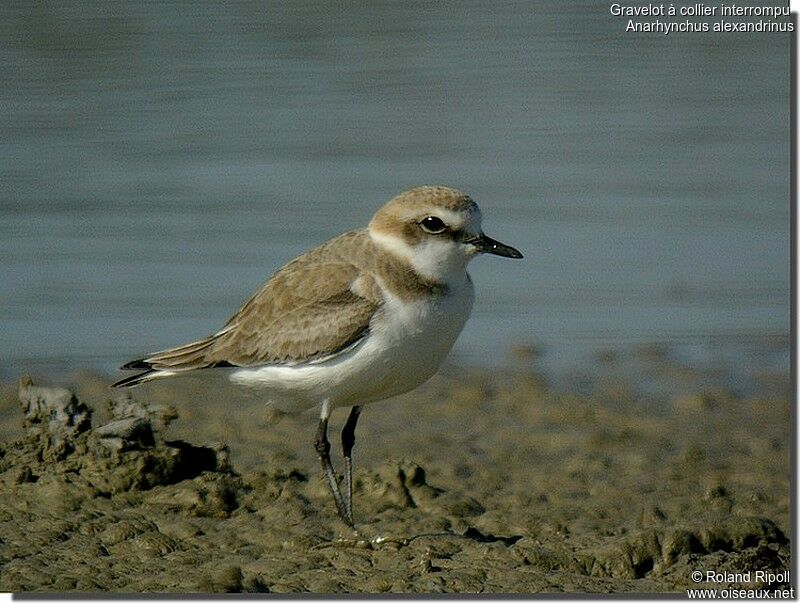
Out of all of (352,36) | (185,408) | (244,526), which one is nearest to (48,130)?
(352,36)

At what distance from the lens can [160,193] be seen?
37.4ft

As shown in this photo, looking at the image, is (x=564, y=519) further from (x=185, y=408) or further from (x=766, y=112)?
(x=766, y=112)

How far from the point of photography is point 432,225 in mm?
5852

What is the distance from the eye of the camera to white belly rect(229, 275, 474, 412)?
5664 millimetres

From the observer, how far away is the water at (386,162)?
30.7 feet

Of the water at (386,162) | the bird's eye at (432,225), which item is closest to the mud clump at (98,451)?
the bird's eye at (432,225)

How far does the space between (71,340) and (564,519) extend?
3.85 meters

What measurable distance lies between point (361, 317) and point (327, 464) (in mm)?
742

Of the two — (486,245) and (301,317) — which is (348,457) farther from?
(486,245)

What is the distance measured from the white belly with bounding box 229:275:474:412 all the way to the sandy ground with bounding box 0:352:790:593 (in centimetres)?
52

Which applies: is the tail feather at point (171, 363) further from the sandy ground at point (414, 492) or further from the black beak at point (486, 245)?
the black beak at point (486, 245)

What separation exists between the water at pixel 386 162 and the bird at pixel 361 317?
269 centimetres

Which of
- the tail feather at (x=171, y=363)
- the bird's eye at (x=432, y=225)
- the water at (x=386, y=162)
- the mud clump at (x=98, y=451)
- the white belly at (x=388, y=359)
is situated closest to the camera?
the white belly at (x=388, y=359)

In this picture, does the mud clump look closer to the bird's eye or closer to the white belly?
the white belly
